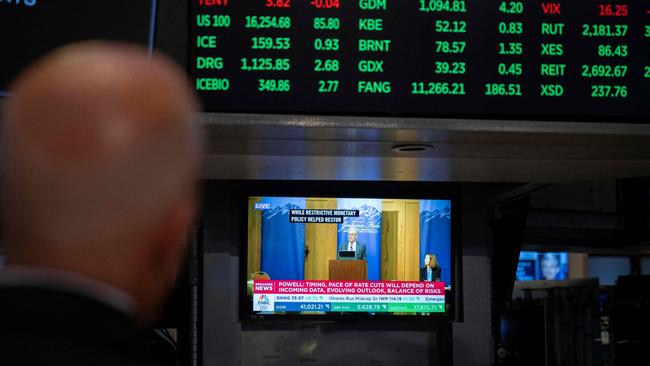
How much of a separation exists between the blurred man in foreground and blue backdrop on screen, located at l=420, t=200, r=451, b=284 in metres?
4.21

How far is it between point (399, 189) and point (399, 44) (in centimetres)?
219

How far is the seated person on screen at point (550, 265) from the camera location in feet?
59.9

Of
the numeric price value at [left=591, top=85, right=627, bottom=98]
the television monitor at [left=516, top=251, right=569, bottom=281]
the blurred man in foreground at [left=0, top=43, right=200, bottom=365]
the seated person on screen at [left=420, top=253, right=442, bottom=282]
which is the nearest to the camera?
the blurred man in foreground at [left=0, top=43, right=200, bottom=365]

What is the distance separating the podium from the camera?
469 centimetres

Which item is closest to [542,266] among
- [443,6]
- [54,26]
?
[443,6]

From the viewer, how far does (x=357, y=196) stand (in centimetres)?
479

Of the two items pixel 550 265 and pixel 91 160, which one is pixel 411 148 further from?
pixel 550 265

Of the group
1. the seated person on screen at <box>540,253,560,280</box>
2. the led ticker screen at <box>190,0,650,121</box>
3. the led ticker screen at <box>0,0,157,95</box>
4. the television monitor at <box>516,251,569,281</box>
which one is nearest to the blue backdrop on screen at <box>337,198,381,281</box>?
the led ticker screen at <box>190,0,650,121</box>

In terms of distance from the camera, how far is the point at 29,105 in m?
0.65

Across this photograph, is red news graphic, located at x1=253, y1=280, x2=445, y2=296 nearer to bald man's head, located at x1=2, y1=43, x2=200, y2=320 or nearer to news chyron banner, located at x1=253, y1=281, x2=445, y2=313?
news chyron banner, located at x1=253, y1=281, x2=445, y2=313

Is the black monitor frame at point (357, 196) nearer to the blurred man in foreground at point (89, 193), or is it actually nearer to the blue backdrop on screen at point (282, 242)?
the blue backdrop on screen at point (282, 242)

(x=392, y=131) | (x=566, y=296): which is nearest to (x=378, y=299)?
(x=392, y=131)

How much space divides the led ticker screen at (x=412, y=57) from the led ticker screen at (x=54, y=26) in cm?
25

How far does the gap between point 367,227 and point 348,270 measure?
0.96ft
